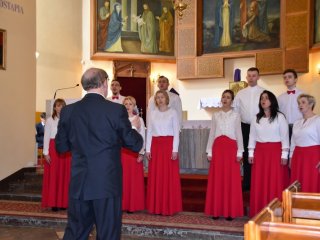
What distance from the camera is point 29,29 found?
764 cm

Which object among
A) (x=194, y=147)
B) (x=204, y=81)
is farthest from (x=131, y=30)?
(x=194, y=147)

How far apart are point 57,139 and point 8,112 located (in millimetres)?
4397

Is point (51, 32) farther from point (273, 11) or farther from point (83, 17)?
point (273, 11)

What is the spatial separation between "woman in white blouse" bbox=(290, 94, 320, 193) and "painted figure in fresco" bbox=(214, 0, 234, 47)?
684cm

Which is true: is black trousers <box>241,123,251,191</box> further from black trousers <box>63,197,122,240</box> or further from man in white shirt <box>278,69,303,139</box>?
black trousers <box>63,197,122,240</box>

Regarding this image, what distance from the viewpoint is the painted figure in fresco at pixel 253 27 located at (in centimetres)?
1083

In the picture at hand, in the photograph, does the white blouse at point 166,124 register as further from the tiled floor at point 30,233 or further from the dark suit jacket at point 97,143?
the dark suit jacket at point 97,143

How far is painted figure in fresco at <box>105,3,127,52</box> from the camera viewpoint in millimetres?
12219

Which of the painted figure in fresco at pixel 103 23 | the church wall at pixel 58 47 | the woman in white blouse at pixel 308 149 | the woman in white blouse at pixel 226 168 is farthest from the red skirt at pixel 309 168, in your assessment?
the painted figure in fresco at pixel 103 23

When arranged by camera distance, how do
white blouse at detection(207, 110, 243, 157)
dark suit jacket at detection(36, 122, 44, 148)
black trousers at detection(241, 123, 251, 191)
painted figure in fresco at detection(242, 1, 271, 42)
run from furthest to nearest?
painted figure in fresco at detection(242, 1, 271, 42) < dark suit jacket at detection(36, 122, 44, 148) < black trousers at detection(241, 123, 251, 191) < white blouse at detection(207, 110, 243, 157)

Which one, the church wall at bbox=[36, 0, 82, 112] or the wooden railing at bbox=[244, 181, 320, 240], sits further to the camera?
the church wall at bbox=[36, 0, 82, 112]

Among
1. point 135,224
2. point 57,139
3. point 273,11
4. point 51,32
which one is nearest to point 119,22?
point 51,32

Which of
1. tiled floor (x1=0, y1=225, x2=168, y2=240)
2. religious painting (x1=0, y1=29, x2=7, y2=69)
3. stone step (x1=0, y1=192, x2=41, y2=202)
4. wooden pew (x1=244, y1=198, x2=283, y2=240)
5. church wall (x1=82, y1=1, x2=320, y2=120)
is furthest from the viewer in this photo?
church wall (x1=82, y1=1, x2=320, y2=120)

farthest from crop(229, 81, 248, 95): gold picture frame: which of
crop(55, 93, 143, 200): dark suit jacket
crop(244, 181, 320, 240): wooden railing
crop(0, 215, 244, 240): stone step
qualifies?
crop(244, 181, 320, 240): wooden railing
